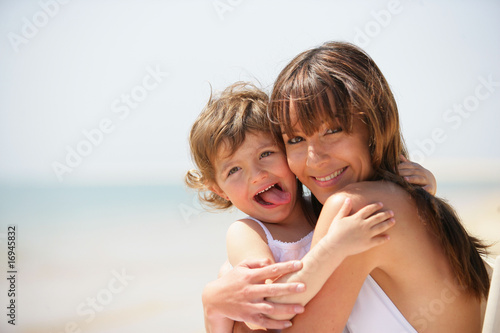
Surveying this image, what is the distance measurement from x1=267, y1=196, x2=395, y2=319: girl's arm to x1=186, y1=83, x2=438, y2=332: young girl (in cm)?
46

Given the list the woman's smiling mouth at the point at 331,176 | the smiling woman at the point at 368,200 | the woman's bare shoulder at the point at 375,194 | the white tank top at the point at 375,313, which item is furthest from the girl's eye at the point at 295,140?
the white tank top at the point at 375,313

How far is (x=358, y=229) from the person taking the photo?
1970 millimetres

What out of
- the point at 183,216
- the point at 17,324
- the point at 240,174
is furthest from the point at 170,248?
the point at 240,174

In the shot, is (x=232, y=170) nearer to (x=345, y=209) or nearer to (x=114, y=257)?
(x=345, y=209)

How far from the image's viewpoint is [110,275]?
7.47 m

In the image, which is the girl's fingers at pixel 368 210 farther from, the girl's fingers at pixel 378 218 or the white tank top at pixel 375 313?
the white tank top at pixel 375 313

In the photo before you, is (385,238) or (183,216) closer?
(385,238)

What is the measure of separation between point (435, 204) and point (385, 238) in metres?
0.34

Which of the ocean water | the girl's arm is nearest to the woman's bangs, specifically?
the girl's arm

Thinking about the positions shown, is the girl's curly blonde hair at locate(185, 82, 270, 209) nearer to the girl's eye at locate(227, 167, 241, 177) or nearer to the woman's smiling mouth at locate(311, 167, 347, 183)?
the girl's eye at locate(227, 167, 241, 177)

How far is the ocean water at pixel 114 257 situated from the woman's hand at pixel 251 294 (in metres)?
3.05

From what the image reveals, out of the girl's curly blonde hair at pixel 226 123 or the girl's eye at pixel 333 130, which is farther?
the girl's curly blonde hair at pixel 226 123

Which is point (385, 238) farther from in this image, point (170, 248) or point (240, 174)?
point (170, 248)

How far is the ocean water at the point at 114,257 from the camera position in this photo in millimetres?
5648
